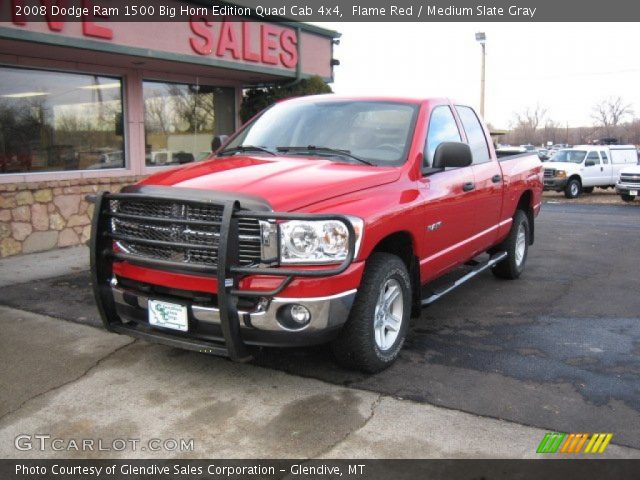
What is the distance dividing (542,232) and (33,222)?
899 cm

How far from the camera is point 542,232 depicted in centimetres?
1192

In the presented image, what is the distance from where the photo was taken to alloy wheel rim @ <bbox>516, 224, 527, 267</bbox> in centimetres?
738

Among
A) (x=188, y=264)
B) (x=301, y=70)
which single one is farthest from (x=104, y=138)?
(x=188, y=264)

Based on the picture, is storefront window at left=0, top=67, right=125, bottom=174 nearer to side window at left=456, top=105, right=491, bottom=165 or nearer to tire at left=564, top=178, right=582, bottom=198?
side window at left=456, top=105, right=491, bottom=165

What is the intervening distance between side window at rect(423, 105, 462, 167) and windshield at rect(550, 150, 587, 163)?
1980 cm

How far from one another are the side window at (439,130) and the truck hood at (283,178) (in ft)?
1.98

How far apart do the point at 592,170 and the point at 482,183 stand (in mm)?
19856

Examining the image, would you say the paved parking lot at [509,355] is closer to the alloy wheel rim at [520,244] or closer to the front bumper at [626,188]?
the alloy wheel rim at [520,244]

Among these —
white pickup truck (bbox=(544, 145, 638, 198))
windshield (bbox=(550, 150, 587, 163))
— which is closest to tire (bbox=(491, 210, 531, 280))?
white pickup truck (bbox=(544, 145, 638, 198))

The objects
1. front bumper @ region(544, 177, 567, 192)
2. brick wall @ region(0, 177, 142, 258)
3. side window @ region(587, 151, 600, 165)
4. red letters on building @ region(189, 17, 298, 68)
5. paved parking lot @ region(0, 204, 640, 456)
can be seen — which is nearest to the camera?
paved parking lot @ region(0, 204, 640, 456)

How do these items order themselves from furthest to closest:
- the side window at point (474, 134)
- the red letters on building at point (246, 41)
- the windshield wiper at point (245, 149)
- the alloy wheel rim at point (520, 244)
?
1. the red letters on building at point (246, 41)
2. the alloy wheel rim at point (520, 244)
3. the side window at point (474, 134)
4. the windshield wiper at point (245, 149)

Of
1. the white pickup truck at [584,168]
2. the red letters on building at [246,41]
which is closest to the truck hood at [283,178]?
the red letters on building at [246,41]

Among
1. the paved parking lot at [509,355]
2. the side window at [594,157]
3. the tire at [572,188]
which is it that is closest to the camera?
the paved parking lot at [509,355]

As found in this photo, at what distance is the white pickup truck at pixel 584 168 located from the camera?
74.2ft
